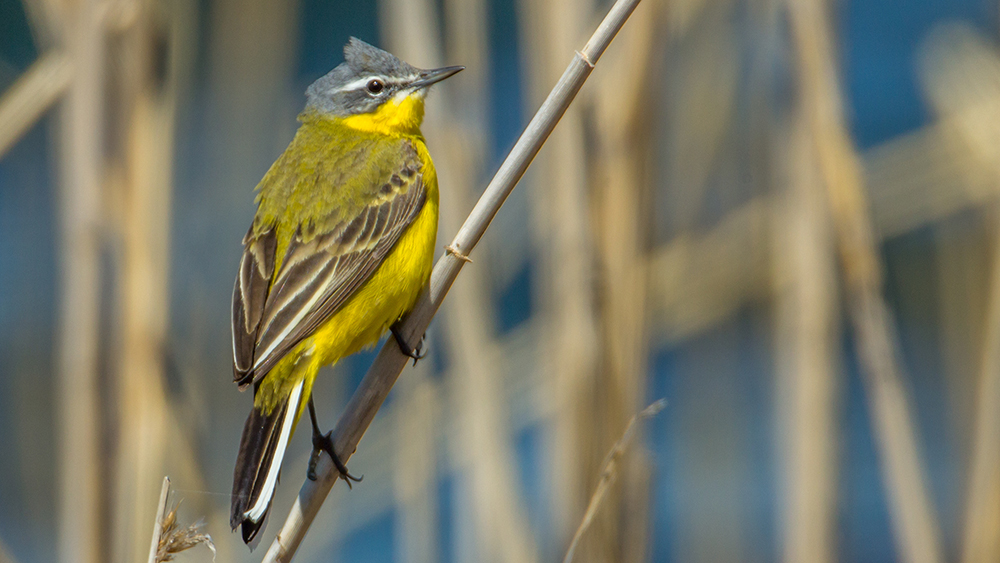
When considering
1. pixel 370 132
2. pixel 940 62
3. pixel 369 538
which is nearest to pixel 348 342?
pixel 370 132

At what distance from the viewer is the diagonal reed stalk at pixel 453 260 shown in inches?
74.1

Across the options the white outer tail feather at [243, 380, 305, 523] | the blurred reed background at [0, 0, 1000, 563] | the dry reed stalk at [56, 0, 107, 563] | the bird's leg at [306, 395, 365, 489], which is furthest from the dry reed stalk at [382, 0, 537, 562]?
the dry reed stalk at [56, 0, 107, 563]

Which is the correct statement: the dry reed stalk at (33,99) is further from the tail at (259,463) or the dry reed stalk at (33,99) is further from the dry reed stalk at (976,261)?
the dry reed stalk at (976,261)

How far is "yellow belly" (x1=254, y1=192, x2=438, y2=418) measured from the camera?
2.23 meters

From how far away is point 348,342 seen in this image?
2375mm

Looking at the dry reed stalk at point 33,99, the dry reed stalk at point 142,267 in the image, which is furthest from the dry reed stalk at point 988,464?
the dry reed stalk at point 33,99

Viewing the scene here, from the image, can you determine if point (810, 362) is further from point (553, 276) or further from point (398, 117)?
point (398, 117)

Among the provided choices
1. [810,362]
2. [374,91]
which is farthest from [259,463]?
[810,362]

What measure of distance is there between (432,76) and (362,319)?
34.0 inches

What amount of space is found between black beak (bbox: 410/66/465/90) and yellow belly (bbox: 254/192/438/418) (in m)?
0.52

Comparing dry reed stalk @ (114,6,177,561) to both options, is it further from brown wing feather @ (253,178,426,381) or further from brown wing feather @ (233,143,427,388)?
brown wing feather @ (253,178,426,381)

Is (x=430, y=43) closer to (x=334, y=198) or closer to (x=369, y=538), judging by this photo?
(x=334, y=198)

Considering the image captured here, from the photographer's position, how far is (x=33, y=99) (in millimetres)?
2680

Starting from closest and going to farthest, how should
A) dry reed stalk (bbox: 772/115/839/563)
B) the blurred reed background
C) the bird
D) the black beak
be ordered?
the bird
the blurred reed background
the black beak
dry reed stalk (bbox: 772/115/839/563)
